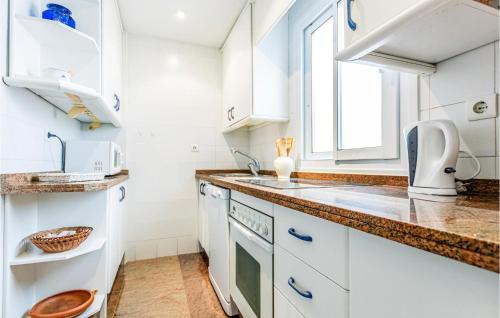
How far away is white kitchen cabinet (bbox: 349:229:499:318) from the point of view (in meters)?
0.36

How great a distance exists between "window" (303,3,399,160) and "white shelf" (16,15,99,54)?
141 cm

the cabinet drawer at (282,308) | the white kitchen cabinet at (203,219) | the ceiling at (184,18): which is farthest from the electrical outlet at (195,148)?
the cabinet drawer at (282,308)

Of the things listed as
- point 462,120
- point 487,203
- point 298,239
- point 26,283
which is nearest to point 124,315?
point 26,283

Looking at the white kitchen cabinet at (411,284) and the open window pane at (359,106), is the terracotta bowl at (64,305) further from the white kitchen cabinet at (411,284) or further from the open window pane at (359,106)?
the open window pane at (359,106)

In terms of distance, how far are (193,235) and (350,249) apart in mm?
2306

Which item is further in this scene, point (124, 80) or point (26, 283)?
point (124, 80)

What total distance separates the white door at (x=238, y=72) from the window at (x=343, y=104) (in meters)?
0.46

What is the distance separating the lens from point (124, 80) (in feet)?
7.93

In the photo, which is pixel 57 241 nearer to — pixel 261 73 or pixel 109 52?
pixel 109 52

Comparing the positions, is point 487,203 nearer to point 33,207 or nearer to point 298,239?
point 298,239

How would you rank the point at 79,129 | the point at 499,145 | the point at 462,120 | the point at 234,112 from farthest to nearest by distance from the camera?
the point at 234,112, the point at 79,129, the point at 462,120, the point at 499,145

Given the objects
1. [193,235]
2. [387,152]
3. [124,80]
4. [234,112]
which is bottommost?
[193,235]

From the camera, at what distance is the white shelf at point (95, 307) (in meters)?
1.15

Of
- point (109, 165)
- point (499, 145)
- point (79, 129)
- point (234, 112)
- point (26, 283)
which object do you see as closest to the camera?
point (499, 145)
